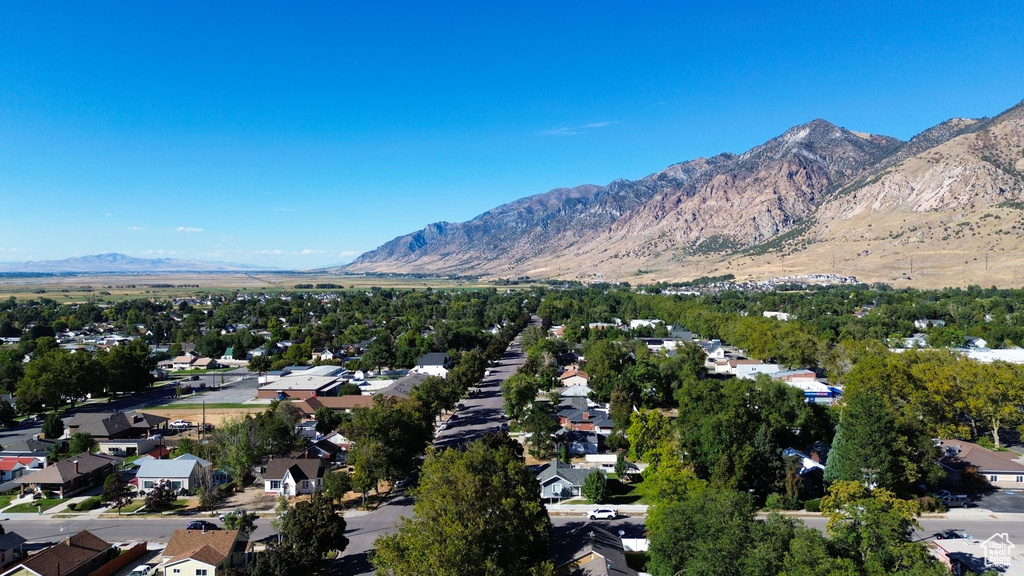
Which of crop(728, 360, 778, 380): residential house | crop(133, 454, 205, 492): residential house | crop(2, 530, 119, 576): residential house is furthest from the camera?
crop(728, 360, 778, 380): residential house

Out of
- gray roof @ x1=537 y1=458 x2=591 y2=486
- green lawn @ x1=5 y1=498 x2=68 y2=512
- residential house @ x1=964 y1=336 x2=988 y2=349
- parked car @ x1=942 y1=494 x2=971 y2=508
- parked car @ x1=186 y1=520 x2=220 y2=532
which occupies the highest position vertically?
parked car @ x1=186 y1=520 x2=220 y2=532

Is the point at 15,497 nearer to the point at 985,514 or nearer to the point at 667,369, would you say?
the point at 667,369

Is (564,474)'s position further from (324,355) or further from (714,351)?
(324,355)

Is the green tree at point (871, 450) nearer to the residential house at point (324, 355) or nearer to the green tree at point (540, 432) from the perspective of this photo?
the green tree at point (540, 432)

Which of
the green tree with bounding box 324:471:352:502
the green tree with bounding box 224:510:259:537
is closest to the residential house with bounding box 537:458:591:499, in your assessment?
the green tree with bounding box 324:471:352:502

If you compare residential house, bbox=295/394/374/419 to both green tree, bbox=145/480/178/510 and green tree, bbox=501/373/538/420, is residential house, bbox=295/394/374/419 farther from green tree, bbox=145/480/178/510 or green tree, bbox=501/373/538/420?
green tree, bbox=145/480/178/510

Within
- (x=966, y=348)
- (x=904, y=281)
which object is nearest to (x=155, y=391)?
(x=966, y=348)

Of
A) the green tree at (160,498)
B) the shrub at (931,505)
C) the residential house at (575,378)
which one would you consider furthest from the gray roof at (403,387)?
the shrub at (931,505)

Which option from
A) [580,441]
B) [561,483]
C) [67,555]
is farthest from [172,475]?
[580,441]
